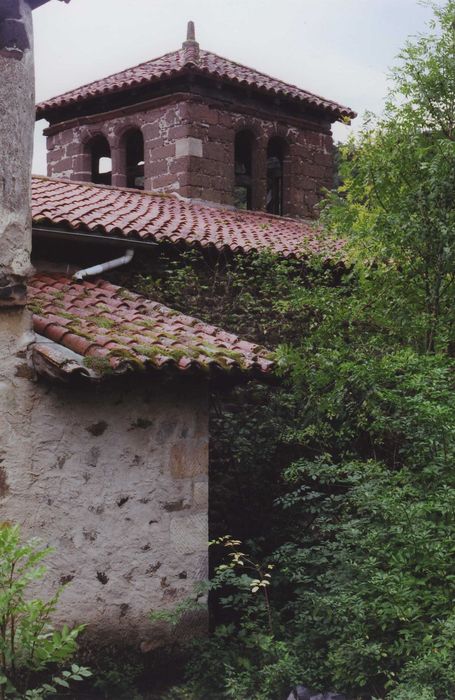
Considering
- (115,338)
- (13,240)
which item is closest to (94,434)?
(115,338)

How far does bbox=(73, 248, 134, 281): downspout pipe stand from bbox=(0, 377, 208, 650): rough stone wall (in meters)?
2.16

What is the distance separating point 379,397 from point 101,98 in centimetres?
1062

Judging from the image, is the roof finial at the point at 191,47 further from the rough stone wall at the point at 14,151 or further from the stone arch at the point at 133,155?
the rough stone wall at the point at 14,151

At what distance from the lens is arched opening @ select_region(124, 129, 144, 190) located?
16.2 metres

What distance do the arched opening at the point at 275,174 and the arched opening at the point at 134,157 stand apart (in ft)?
7.76

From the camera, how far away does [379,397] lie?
6.84m

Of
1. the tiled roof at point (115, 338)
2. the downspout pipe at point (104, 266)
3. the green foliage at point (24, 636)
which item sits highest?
the downspout pipe at point (104, 266)

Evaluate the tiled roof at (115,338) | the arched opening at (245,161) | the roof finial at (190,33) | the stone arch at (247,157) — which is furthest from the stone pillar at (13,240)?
the arched opening at (245,161)

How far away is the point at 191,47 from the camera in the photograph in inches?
574

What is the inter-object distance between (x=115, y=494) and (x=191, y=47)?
9.91 metres

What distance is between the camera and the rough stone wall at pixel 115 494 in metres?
6.35

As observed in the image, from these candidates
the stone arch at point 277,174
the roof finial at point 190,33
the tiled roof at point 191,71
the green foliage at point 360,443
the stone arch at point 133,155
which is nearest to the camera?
the green foliage at point 360,443

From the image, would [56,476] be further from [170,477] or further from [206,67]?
[206,67]

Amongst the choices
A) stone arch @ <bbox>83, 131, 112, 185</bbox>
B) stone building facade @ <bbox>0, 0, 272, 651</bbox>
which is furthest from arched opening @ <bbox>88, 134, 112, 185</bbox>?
stone building facade @ <bbox>0, 0, 272, 651</bbox>
